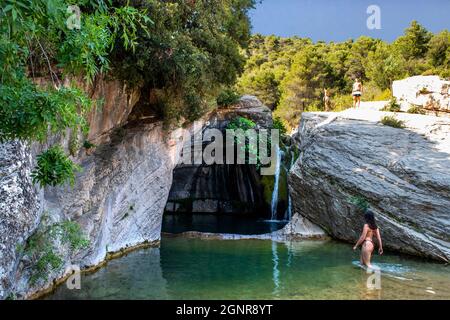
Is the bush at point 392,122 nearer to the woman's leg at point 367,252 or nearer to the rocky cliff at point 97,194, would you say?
the woman's leg at point 367,252

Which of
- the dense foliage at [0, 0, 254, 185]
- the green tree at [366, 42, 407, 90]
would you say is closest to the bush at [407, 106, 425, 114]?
the dense foliage at [0, 0, 254, 185]

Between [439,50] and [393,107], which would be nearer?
[393,107]

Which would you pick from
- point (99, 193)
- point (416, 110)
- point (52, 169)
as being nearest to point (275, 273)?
point (99, 193)

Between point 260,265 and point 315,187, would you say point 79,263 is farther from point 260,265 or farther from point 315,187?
point 315,187

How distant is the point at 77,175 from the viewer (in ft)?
36.2

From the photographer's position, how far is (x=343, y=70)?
143ft

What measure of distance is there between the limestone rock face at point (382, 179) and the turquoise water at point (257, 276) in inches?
35.5

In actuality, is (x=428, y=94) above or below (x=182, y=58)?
above

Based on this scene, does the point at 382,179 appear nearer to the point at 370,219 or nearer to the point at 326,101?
the point at 370,219

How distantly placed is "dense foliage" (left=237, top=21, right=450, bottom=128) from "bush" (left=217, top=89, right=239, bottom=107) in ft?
39.2

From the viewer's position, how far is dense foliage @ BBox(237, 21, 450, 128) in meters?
32.4

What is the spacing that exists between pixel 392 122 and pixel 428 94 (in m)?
4.48

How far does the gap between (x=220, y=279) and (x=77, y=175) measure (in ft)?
15.1
